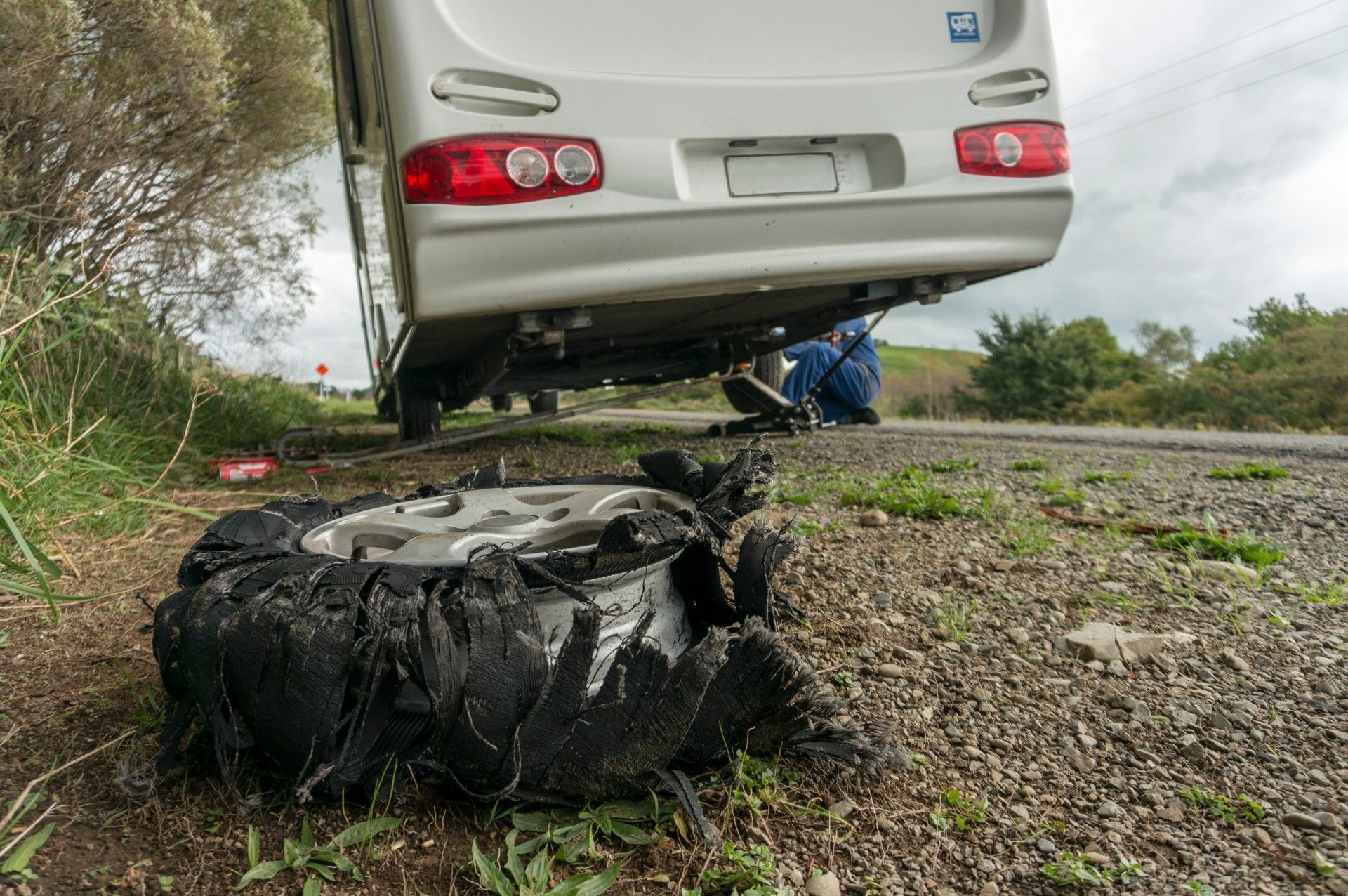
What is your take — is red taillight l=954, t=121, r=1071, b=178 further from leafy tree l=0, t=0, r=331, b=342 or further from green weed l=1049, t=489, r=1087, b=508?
leafy tree l=0, t=0, r=331, b=342

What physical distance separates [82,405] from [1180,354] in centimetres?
2453

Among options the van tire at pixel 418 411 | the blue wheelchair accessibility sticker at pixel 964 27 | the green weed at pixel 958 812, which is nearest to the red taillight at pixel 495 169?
the blue wheelchair accessibility sticker at pixel 964 27

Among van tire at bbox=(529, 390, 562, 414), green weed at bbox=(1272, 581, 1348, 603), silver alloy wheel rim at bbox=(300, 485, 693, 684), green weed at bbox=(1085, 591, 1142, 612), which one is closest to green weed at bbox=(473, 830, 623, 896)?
silver alloy wheel rim at bbox=(300, 485, 693, 684)

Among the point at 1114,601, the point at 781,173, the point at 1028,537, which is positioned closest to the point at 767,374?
the point at 781,173

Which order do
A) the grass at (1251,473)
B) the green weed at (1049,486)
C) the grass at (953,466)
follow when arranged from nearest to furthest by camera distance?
the green weed at (1049,486), the grass at (1251,473), the grass at (953,466)

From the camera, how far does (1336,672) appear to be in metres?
1.76

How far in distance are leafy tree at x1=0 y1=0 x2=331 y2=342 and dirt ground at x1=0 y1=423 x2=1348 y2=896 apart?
62.9 inches

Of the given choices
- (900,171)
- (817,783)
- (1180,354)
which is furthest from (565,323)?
(1180,354)

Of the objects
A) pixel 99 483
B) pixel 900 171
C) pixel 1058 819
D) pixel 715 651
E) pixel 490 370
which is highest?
pixel 900 171

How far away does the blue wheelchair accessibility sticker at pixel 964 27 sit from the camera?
3.50 meters

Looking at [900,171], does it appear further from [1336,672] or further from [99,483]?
[99,483]

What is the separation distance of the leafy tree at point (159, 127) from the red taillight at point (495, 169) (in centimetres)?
96

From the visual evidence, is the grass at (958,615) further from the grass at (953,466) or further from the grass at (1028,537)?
the grass at (953,466)

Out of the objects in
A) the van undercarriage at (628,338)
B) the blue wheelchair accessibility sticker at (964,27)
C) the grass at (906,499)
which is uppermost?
the blue wheelchair accessibility sticker at (964,27)
